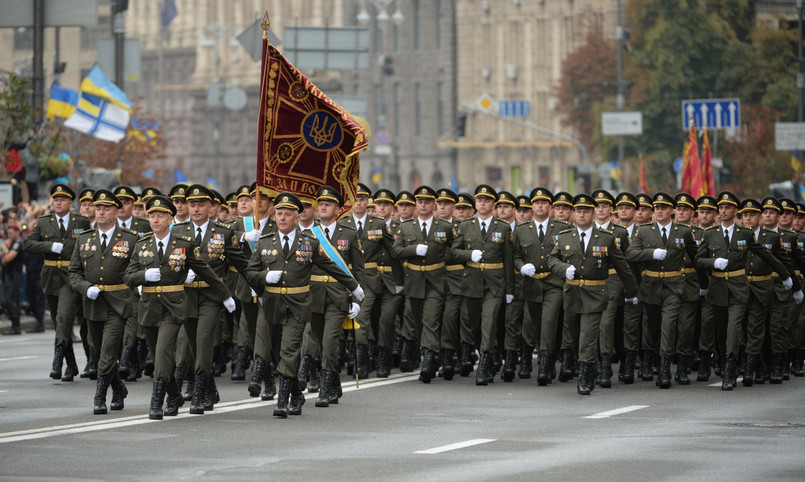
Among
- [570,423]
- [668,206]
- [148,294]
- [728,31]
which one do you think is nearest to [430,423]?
[570,423]

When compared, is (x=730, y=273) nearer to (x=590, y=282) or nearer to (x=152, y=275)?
(x=590, y=282)

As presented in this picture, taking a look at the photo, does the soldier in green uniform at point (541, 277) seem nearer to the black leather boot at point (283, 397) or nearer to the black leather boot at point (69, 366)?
the black leather boot at point (283, 397)

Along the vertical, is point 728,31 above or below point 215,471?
above

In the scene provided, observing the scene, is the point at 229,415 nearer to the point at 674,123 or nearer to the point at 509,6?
the point at 674,123

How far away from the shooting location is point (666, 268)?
1948cm

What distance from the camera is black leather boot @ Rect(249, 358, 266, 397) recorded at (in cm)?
1634

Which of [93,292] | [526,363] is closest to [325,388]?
[93,292]

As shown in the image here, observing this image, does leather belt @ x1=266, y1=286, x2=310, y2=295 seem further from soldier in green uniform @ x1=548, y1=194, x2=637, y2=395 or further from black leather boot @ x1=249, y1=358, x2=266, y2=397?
soldier in green uniform @ x1=548, y1=194, x2=637, y2=395

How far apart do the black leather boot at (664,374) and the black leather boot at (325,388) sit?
407cm

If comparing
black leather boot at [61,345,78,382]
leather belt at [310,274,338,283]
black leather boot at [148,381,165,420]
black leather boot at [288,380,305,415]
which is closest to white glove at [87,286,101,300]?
black leather boot at [148,381,165,420]

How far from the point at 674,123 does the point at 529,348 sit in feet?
158

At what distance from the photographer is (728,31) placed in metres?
65.9

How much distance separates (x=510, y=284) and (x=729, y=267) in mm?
2343

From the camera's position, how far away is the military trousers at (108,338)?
15703 millimetres
